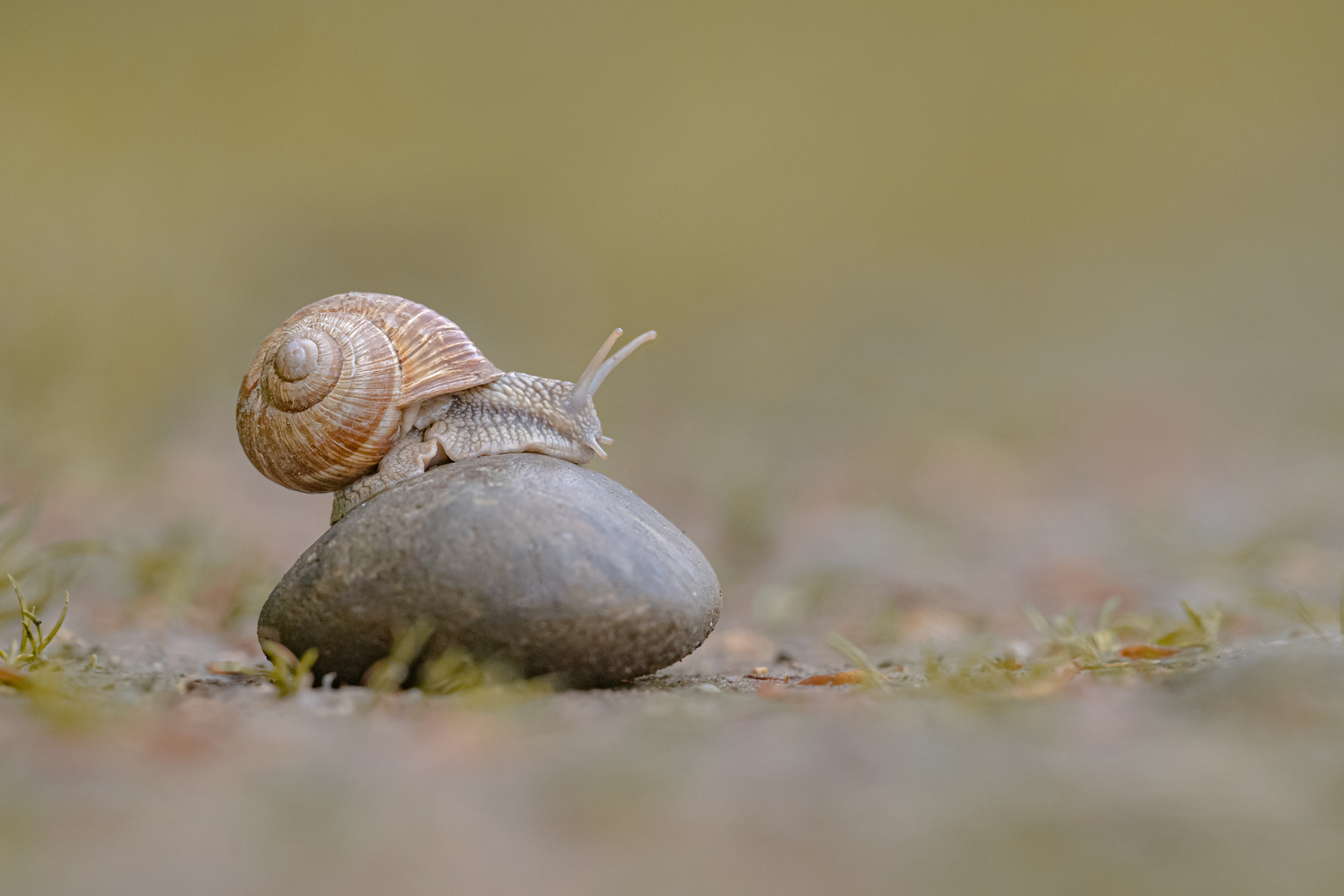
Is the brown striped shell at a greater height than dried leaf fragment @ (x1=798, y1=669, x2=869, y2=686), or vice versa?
the brown striped shell

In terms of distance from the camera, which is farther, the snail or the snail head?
the snail head

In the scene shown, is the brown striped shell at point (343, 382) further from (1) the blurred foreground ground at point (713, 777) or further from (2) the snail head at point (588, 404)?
(1) the blurred foreground ground at point (713, 777)

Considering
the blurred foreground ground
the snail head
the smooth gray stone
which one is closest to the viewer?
the blurred foreground ground

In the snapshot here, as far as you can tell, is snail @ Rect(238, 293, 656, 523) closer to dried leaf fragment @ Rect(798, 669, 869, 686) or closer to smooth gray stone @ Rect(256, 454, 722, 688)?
smooth gray stone @ Rect(256, 454, 722, 688)

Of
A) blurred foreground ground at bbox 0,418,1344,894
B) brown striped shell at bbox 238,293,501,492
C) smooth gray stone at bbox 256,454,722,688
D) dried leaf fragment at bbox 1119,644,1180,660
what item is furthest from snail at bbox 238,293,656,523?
dried leaf fragment at bbox 1119,644,1180,660

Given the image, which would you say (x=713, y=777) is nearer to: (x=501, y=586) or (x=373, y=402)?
(x=501, y=586)

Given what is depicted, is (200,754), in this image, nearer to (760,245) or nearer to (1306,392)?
(760,245)
